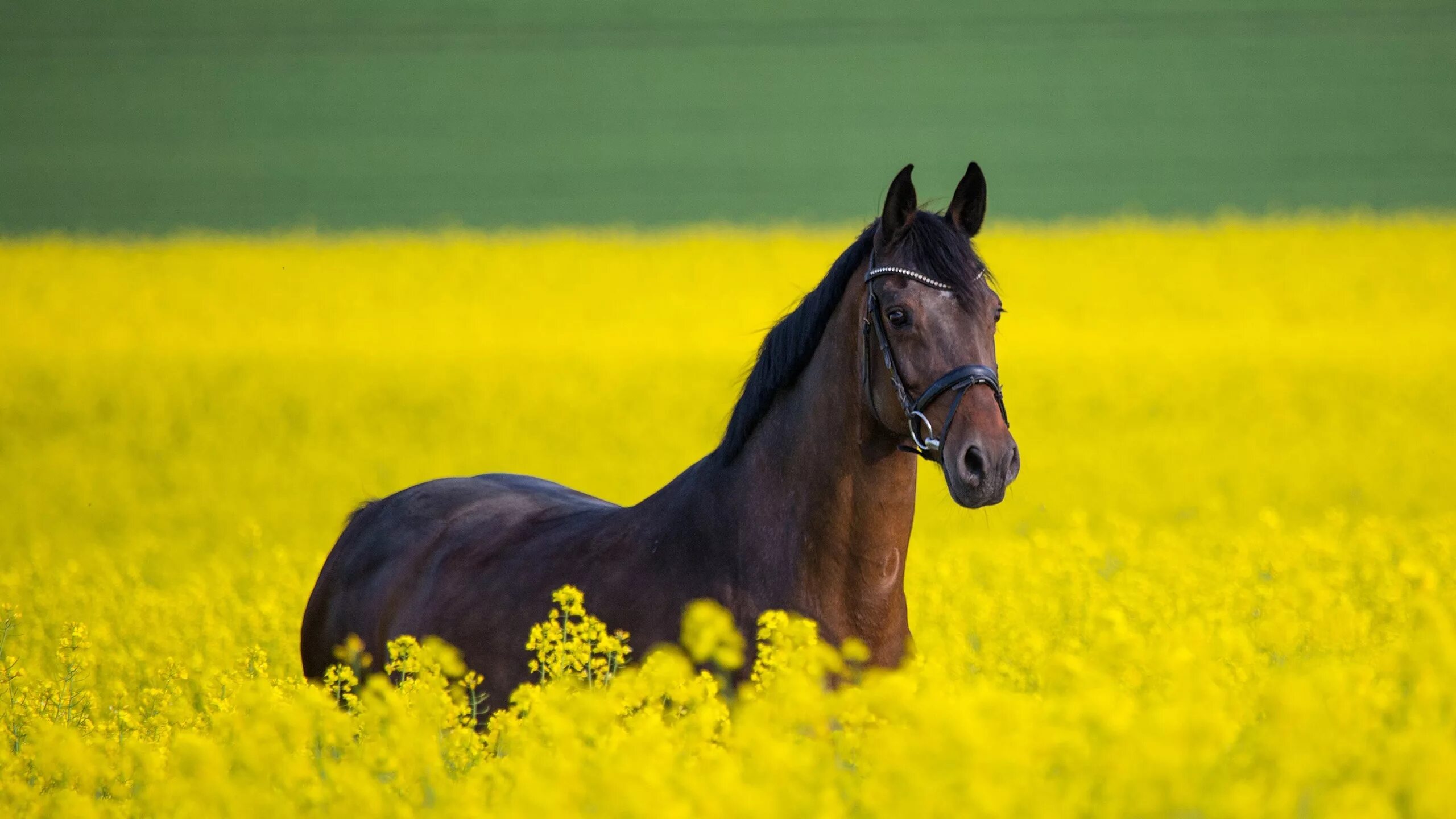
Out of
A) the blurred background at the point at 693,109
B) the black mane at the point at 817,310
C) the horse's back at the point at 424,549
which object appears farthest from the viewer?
the blurred background at the point at 693,109

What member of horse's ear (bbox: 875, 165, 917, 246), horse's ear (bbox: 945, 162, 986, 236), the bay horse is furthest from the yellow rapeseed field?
horse's ear (bbox: 945, 162, 986, 236)

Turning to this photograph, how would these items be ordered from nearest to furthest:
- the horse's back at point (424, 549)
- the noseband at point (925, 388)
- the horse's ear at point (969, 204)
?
the noseband at point (925, 388) → the horse's ear at point (969, 204) → the horse's back at point (424, 549)

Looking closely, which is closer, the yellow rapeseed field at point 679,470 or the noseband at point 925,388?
the yellow rapeseed field at point 679,470

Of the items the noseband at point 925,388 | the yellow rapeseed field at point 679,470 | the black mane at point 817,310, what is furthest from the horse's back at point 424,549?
the noseband at point 925,388

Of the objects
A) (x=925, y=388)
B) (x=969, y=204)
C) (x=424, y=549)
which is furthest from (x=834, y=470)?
(x=424, y=549)

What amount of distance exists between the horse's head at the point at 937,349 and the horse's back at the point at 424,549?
1.33 m

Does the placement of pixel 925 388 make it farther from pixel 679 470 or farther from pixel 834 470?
pixel 679 470

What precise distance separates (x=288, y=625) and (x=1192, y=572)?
14.8 ft

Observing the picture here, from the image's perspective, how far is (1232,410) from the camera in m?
16.7

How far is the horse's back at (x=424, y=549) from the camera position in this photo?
5469mm

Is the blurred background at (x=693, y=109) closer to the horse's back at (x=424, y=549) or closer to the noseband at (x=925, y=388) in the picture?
the horse's back at (x=424, y=549)

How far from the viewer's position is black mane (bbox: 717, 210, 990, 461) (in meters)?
4.44

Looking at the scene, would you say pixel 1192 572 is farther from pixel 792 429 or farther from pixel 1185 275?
pixel 1185 275

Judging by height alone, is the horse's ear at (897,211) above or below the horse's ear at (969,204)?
below
